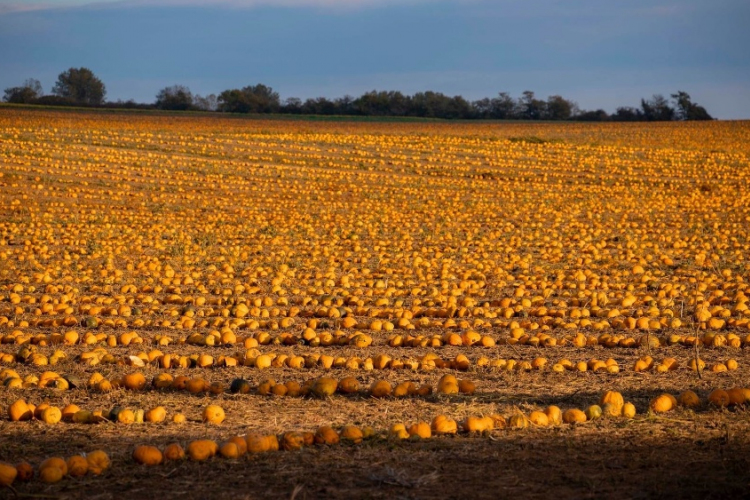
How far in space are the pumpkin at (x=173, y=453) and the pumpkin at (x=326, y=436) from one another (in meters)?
0.76

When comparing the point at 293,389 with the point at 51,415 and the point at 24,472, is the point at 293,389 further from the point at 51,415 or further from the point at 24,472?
the point at 24,472

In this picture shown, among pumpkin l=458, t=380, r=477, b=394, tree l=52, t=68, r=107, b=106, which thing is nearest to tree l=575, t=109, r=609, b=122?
tree l=52, t=68, r=107, b=106

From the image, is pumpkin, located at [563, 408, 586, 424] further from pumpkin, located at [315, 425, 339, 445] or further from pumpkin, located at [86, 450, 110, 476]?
pumpkin, located at [86, 450, 110, 476]

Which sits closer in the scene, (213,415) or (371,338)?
(213,415)

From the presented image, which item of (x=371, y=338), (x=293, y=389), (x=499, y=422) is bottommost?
(x=371, y=338)

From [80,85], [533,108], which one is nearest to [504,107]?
[533,108]

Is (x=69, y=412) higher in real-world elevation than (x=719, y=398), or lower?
lower

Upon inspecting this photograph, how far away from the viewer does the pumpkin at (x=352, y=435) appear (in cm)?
509

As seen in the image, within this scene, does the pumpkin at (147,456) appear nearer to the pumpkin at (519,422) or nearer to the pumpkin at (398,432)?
the pumpkin at (398,432)

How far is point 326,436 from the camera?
5074 mm

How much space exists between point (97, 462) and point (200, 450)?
516 millimetres

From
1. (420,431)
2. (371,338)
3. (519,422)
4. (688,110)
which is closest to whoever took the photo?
(420,431)

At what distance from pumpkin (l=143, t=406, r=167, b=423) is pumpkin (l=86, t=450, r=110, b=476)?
108cm

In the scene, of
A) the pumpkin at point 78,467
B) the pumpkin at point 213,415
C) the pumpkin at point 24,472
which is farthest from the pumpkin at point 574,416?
the pumpkin at point 24,472
